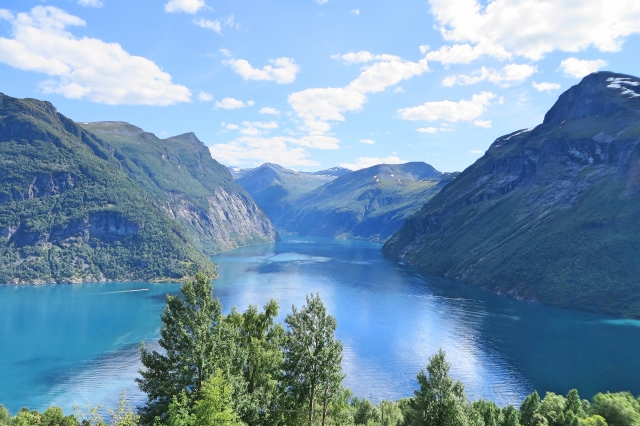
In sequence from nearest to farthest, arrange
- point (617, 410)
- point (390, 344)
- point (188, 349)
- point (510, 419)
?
point (188, 349)
point (510, 419)
point (617, 410)
point (390, 344)

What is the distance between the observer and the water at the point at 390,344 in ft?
308

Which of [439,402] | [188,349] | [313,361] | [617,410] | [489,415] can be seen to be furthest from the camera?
[617,410]

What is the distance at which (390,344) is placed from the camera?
409 feet

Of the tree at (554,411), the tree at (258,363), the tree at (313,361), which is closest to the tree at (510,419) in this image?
the tree at (554,411)

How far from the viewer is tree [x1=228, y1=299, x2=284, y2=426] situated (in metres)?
33.2

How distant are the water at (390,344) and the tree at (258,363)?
2387 inches

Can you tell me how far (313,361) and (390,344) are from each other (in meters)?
97.9

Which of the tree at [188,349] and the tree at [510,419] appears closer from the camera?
the tree at [188,349]

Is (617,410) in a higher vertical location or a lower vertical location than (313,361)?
lower

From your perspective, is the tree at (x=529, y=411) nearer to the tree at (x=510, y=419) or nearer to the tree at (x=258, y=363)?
the tree at (x=510, y=419)

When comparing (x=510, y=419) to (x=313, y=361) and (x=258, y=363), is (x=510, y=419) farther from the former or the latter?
(x=258, y=363)

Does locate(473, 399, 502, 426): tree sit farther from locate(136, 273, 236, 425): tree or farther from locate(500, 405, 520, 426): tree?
locate(136, 273, 236, 425): tree

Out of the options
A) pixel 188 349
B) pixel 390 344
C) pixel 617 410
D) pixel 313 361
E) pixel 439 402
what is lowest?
pixel 390 344

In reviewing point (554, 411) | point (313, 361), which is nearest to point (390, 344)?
point (554, 411)
